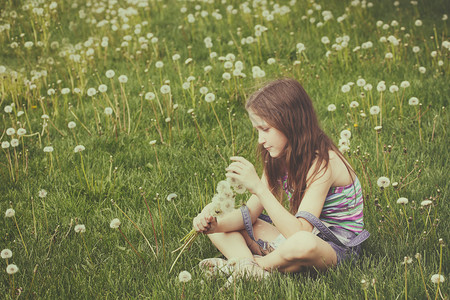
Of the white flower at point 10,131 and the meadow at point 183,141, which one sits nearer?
the meadow at point 183,141

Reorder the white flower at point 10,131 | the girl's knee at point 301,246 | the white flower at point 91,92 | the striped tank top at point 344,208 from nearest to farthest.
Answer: the girl's knee at point 301,246, the striped tank top at point 344,208, the white flower at point 10,131, the white flower at point 91,92

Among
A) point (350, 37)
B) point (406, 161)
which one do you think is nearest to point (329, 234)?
point (406, 161)

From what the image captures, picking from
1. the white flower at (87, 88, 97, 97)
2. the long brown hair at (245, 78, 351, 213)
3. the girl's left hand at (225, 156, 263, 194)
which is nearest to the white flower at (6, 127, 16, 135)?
the white flower at (87, 88, 97, 97)

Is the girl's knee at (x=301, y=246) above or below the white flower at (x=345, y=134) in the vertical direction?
below

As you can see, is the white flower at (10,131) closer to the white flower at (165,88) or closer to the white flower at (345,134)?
the white flower at (165,88)

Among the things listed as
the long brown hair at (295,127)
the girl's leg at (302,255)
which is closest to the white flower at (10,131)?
the long brown hair at (295,127)

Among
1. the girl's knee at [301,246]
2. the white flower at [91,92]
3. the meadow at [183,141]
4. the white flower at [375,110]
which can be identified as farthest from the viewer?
the white flower at [91,92]

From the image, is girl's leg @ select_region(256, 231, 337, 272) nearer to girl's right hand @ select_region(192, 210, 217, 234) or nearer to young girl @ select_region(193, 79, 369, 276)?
young girl @ select_region(193, 79, 369, 276)

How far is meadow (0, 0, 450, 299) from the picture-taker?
7.09ft

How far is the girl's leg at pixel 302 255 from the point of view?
2002mm

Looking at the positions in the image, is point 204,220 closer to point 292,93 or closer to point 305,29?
point 292,93

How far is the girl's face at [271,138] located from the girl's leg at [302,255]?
42 cm

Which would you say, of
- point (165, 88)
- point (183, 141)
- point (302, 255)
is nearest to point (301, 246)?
point (302, 255)

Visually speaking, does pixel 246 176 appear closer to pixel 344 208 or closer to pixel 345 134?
pixel 344 208
